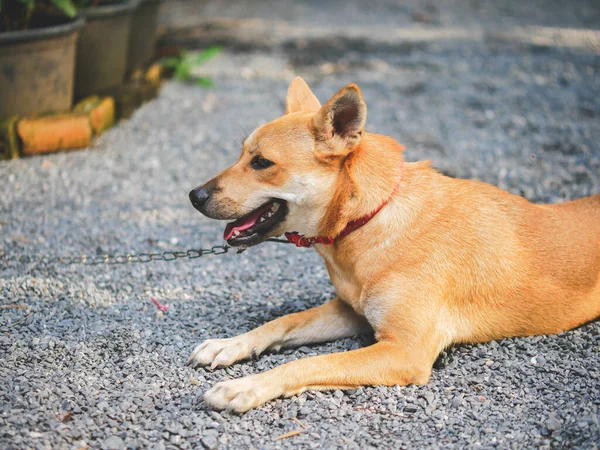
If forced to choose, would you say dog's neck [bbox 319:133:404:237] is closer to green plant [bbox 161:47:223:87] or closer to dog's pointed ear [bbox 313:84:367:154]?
dog's pointed ear [bbox 313:84:367:154]

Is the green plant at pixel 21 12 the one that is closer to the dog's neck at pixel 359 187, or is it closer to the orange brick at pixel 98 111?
the orange brick at pixel 98 111

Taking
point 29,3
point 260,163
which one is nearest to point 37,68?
point 29,3

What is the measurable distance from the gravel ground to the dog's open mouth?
2.38 feet

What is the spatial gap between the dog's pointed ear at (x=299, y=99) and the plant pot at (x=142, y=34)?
221 inches

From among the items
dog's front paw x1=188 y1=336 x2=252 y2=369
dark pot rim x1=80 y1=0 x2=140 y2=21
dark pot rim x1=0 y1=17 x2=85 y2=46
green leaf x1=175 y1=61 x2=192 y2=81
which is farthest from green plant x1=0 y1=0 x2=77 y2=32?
dog's front paw x1=188 y1=336 x2=252 y2=369

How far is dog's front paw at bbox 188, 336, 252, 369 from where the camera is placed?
3.62 metres

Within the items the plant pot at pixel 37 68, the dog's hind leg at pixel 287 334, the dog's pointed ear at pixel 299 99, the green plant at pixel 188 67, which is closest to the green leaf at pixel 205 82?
the green plant at pixel 188 67

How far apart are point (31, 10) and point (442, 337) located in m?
5.68

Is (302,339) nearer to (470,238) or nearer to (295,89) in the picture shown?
(470,238)

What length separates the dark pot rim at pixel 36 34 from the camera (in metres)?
5.95

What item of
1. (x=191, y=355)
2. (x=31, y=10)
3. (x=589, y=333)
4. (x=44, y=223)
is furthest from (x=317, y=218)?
(x=31, y=10)

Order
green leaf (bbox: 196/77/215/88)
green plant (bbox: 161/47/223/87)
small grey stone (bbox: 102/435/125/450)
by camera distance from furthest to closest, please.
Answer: green plant (bbox: 161/47/223/87) < green leaf (bbox: 196/77/215/88) < small grey stone (bbox: 102/435/125/450)

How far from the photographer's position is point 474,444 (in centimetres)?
308

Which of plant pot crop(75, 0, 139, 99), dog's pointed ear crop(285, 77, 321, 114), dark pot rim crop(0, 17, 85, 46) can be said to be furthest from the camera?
plant pot crop(75, 0, 139, 99)
